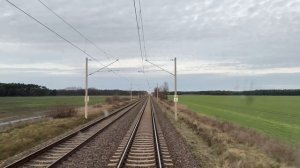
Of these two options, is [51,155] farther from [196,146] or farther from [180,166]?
[196,146]

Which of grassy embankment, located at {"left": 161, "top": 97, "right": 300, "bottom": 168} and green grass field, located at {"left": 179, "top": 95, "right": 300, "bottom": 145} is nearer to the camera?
grassy embankment, located at {"left": 161, "top": 97, "right": 300, "bottom": 168}

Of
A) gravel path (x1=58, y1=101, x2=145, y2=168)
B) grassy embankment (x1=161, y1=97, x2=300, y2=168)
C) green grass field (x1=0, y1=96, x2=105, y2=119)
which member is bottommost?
grassy embankment (x1=161, y1=97, x2=300, y2=168)

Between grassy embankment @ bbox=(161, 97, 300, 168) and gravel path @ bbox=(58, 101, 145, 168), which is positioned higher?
gravel path @ bbox=(58, 101, 145, 168)

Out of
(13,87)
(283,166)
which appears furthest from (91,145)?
(13,87)

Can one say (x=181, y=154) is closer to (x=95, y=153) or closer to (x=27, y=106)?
(x=95, y=153)

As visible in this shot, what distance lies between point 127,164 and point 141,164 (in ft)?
1.59

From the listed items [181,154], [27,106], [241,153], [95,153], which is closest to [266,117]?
[241,153]

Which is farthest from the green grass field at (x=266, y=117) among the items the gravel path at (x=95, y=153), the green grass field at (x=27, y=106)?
the green grass field at (x=27, y=106)

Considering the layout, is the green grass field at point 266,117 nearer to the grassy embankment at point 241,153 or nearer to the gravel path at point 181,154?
the grassy embankment at point 241,153

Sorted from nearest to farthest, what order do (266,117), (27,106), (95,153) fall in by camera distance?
(95,153), (266,117), (27,106)

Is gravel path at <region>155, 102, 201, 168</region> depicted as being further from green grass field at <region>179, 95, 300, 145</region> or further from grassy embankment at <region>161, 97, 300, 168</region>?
green grass field at <region>179, 95, 300, 145</region>

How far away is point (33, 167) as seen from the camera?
44.8 ft

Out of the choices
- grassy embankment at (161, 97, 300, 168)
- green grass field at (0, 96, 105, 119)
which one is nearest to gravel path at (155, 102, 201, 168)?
grassy embankment at (161, 97, 300, 168)

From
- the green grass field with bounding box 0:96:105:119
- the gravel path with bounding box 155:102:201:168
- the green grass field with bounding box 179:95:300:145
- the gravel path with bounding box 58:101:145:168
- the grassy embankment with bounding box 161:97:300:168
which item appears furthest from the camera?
the green grass field with bounding box 0:96:105:119
